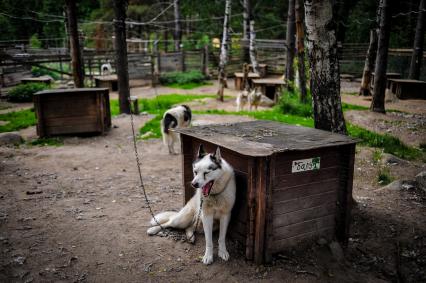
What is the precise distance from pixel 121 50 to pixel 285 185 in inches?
379

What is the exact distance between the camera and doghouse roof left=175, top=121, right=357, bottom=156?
3.59 metres

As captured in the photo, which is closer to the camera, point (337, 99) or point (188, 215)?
point (188, 215)

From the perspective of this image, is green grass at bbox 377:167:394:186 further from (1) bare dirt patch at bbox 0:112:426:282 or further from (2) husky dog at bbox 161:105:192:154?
(2) husky dog at bbox 161:105:192:154

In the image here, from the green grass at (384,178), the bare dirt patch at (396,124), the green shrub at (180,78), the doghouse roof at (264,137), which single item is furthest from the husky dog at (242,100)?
the doghouse roof at (264,137)

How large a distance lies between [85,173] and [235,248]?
13.7ft

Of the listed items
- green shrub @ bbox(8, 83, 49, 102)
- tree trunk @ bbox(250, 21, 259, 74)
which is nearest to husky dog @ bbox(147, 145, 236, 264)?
green shrub @ bbox(8, 83, 49, 102)

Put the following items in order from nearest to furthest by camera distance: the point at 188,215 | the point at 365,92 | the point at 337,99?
the point at 188,215 → the point at 337,99 → the point at 365,92

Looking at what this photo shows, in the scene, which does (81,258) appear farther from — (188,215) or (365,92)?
(365,92)

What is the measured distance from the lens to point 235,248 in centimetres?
407

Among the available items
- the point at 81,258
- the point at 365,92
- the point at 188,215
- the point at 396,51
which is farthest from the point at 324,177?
the point at 396,51

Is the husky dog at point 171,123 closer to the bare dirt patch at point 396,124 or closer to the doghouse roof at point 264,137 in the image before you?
the doghouse roof at point 264,137

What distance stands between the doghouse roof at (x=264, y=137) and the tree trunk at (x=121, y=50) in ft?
22.9

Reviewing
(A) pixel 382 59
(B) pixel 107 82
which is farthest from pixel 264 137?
(B) pixel 107 82

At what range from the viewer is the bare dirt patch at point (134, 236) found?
12.1 feet
